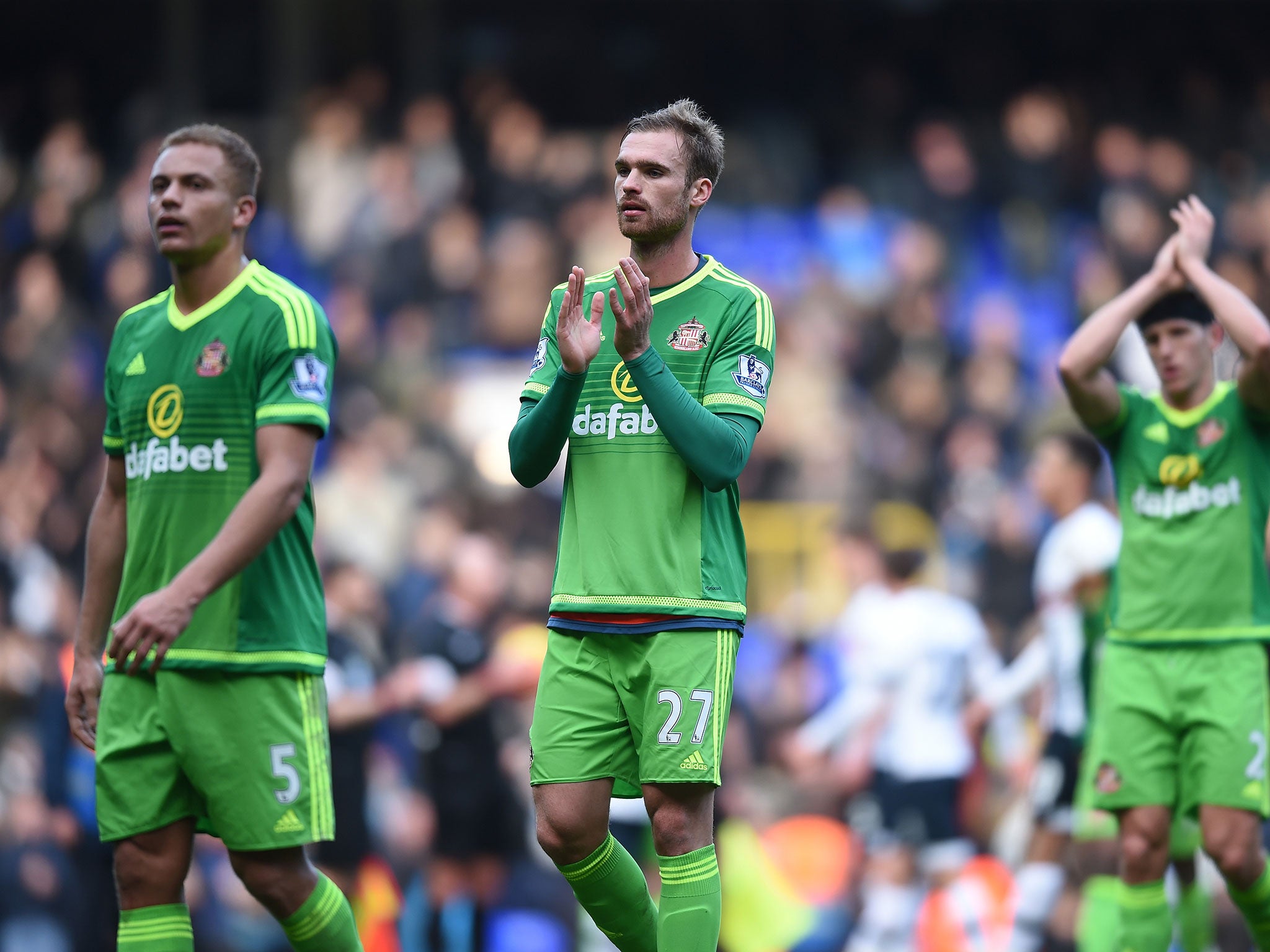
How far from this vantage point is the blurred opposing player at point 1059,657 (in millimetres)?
9281

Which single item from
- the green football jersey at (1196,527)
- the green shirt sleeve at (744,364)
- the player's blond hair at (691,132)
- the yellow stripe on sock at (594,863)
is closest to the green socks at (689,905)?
the yellow stripe on sock at (594,863)

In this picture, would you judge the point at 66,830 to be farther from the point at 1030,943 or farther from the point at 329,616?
the point at 1030,943

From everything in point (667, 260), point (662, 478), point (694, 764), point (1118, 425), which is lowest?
point (694, 764)

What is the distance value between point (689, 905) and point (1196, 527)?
3.01 meters

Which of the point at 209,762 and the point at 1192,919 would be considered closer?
the point at 209,762

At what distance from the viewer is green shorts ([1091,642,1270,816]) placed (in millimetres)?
6957

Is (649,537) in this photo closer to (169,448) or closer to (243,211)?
(169,448)

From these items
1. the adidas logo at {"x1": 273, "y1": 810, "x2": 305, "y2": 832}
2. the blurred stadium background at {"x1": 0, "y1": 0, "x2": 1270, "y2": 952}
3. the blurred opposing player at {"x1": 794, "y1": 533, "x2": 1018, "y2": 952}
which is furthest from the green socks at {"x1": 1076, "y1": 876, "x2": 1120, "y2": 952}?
the adidas logo at {"x1": 273, "y1": 810, "x2": 305, "y2": 832}

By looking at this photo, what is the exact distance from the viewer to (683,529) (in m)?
5.43

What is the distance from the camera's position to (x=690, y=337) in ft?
18.1

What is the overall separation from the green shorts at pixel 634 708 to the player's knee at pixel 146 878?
1.13m

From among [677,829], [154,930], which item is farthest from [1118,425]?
[154,930]

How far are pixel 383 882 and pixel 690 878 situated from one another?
619 centimetres

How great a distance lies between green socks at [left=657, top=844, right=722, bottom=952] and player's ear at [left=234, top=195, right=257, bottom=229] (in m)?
2.40
